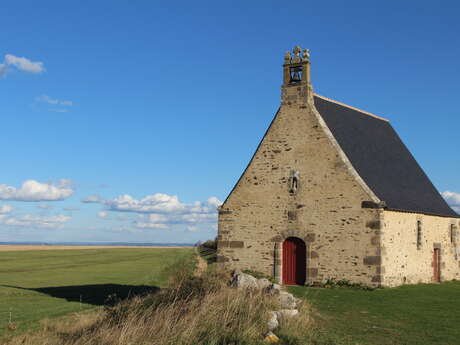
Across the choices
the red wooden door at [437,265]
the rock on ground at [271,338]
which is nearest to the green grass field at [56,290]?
the rock on ground at [271,338]

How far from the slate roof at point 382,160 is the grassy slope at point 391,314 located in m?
4.06

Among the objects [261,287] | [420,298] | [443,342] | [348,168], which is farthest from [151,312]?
[348,168]

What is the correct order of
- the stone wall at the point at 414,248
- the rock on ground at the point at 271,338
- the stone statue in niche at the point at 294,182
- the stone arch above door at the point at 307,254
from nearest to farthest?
the rock on ground at the point at 271,338 → the stone wall at the point at 414,248 → the stone arch above door at the point at 307,254 → the stone statue in niche at the point at 294,182

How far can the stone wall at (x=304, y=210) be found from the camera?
899 inches

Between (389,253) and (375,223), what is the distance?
1601 mm

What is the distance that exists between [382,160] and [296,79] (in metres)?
6.20

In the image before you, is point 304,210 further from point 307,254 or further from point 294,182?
point 307,254

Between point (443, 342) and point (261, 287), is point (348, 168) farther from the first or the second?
point (443, 342)

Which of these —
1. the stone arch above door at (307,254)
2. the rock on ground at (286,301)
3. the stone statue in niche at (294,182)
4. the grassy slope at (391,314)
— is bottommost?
the grassy slope at (391,314)

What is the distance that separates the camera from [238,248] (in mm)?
25375

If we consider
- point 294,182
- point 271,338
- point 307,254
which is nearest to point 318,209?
point 294,182

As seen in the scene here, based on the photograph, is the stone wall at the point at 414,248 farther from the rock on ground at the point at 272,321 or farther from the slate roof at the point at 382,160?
the rock on ground at the point at 272,321

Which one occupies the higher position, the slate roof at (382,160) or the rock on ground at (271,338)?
the slate roof at (382,160)

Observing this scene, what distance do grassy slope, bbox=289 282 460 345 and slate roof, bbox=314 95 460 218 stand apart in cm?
406
